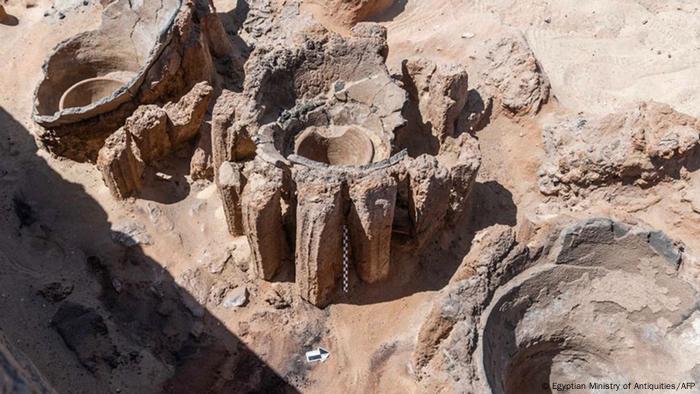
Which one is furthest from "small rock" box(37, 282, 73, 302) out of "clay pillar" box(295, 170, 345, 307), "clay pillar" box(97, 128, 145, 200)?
"clay pillar" box(295, 170, 345, 307)

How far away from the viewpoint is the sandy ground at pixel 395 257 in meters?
8.97

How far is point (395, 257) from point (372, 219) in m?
1.31

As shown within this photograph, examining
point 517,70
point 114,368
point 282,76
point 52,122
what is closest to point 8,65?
point 52,122

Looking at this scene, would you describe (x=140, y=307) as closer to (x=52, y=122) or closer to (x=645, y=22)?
(x=52, y=122)

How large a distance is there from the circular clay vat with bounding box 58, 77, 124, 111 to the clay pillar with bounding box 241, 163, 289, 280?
16.6 feet

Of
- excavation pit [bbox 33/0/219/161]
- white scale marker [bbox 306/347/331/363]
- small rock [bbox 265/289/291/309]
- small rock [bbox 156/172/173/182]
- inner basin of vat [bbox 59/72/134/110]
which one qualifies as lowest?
white scale marker [bbox 306/347/331/363]

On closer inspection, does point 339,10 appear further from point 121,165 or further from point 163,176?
point 121,165

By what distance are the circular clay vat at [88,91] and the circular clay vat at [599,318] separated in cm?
889

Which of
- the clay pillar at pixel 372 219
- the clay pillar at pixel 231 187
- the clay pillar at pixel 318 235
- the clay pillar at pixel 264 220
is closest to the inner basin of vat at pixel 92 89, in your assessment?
the clay pillar at pixel 231 187

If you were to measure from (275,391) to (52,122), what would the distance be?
19.6 feet

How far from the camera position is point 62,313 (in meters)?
9.31

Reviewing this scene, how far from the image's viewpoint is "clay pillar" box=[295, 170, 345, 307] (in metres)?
8.39

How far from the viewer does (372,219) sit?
28.3ft

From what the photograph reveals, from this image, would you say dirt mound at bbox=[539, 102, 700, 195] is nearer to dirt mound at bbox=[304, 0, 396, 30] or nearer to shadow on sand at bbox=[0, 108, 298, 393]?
shadow on sand at bbox=[0, 108, 298, 393]
